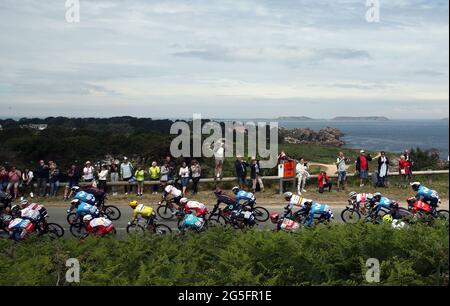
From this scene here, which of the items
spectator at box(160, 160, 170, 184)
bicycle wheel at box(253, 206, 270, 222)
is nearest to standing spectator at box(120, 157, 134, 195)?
spectator at box(160, 160, 170, 184)

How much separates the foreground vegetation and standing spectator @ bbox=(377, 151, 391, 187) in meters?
11.6

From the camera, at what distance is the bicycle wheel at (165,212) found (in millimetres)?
15429

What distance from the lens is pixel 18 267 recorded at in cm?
681

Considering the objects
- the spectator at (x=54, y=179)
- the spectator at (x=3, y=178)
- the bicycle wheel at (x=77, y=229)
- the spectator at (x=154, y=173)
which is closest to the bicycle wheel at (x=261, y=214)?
the bicycle wheel at (x=77, y=229)

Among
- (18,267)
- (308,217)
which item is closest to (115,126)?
(308,217)

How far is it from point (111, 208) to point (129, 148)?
19604 millimetres

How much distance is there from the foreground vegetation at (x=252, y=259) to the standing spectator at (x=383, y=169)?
11.6 meters

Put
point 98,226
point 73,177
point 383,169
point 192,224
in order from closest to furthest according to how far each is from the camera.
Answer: point 192,224 → point 98,226 → point 73,177 → point 383,169

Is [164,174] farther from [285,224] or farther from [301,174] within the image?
[285,224]

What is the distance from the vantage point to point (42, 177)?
19.2 metres

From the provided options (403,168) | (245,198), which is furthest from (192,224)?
(403,168)

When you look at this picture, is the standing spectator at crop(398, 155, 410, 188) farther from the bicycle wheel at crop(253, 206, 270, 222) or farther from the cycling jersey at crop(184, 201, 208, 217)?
the cycling jersey at crop(184, 201, 208, 217)

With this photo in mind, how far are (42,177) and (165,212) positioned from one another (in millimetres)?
6735
